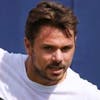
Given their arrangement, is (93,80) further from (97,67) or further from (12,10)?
(12,10)

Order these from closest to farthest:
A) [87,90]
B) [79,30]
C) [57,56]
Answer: [57,56] < [87,90] < [79,30]

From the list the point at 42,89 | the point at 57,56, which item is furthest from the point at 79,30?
the point at 57,56

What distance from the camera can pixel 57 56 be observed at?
231 cm

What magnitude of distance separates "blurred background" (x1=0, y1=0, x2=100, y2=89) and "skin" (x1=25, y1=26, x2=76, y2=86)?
0.85m

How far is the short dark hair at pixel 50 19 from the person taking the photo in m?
2.40

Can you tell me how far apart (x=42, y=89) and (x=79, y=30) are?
95 cm

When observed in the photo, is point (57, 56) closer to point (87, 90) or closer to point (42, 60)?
point (42, 60)

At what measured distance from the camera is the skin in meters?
2.32

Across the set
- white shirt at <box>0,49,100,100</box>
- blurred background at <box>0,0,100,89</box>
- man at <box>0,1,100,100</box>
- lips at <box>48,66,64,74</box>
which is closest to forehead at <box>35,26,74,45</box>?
man at <box>0,1,100,100</box>

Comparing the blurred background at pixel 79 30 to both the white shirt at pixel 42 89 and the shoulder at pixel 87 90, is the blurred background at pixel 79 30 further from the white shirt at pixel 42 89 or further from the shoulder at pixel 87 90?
the shoulder at pixel 87 90

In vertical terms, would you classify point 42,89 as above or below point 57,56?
below

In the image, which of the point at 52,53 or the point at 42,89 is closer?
the point at 52,53

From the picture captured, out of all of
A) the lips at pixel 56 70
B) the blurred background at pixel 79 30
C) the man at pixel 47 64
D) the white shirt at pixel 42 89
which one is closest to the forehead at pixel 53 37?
the man at pixel 47 64

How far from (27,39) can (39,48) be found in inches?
6.5
